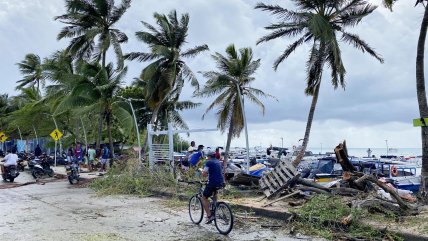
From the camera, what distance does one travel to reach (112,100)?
29.8 m

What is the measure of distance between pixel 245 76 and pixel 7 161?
17.4 metres

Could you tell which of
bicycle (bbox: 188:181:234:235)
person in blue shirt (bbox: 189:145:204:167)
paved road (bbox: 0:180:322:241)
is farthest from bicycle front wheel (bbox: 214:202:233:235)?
person in blue shirt (bbox: 189:145:204:167)

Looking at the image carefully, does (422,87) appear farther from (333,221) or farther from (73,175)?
(73,175)

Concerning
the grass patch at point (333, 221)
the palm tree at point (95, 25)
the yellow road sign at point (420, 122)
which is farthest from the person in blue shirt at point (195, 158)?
the palm tree at point (95, 25)

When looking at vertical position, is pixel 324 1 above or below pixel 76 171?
above

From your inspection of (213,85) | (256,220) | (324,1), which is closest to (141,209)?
(256,220)

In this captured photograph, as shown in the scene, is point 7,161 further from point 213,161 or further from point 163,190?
point 213,161

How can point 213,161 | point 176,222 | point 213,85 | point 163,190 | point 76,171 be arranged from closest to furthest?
point 213,161, point 176,222, point 163,190, point 76,171, point 213,85

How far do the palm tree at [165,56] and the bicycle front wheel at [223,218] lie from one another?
2135 centimetres

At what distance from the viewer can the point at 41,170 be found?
24656 mm

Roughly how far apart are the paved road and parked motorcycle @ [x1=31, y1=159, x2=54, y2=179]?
7.66 meters

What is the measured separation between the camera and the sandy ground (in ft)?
31.2

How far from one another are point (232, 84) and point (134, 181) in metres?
16.8

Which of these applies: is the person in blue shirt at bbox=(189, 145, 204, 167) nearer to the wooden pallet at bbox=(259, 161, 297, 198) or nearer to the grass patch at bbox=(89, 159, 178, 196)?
the grass patch at bbox=(89, 159, 178, 196)
